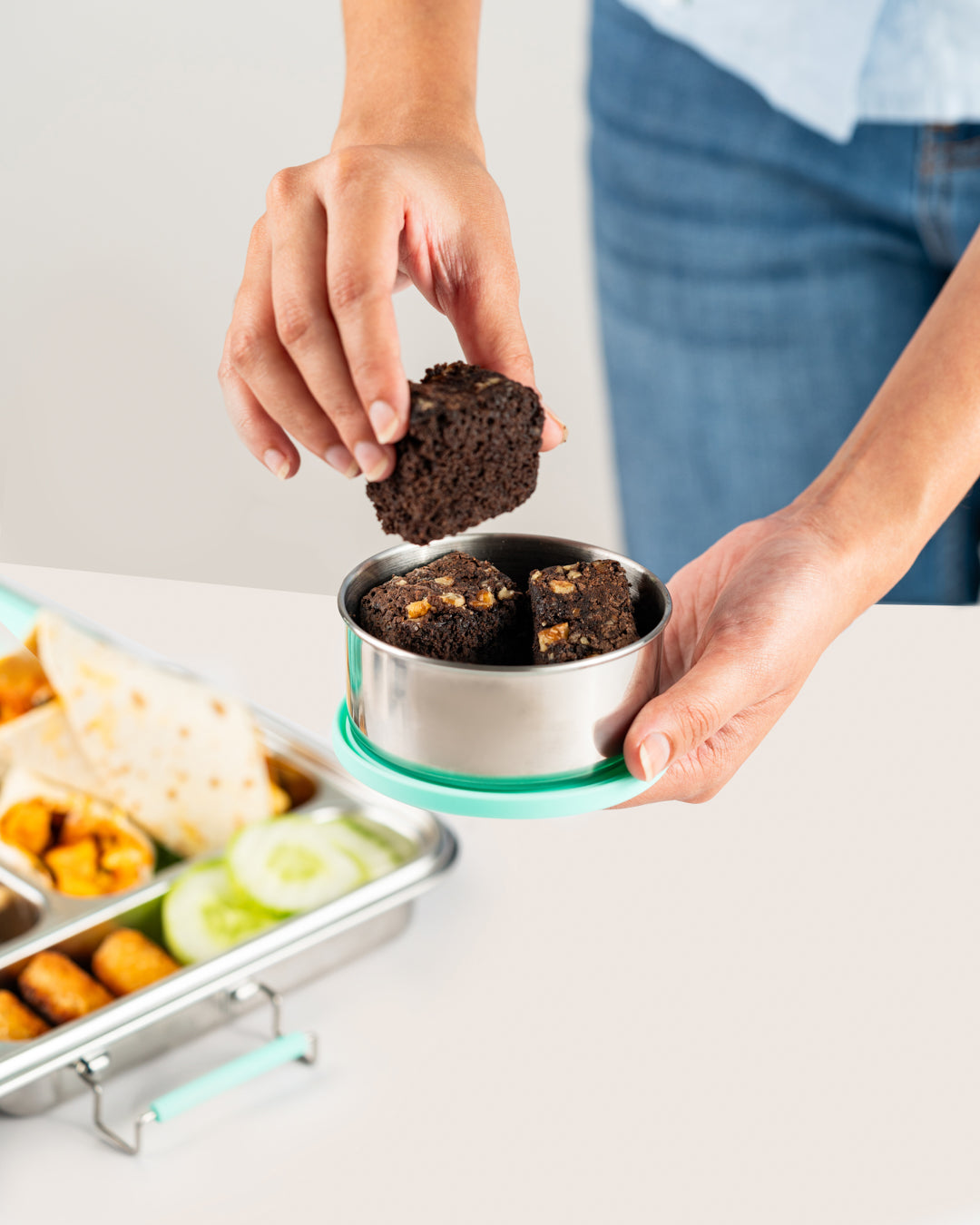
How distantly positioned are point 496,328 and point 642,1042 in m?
0.76

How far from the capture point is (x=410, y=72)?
1.40 meters

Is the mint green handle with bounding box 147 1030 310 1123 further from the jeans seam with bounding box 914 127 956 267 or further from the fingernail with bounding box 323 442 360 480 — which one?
the jeans seam with bounding box 914 127 956 267

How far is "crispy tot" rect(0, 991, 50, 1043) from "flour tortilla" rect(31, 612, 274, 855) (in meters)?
0.33

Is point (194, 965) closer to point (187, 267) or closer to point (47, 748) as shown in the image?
point (47, 748)

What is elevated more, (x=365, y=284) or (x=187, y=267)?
(x=365, y=284)

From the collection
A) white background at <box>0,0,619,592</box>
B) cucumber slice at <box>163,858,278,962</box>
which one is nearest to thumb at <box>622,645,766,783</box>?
cucumber slice at <box>163,858,278,962</box>

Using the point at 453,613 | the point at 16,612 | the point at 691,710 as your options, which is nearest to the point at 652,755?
the point at 691,710

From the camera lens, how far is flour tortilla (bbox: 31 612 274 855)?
1.61 m

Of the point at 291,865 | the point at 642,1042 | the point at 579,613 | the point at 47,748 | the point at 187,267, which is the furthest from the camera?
the point at 187,267

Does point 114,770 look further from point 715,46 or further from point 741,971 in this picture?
point 715,46

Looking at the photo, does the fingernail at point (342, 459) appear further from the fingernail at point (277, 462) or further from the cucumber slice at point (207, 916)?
the cucumber slice at point (207, 916)

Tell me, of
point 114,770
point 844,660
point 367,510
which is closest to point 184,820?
point 114,770

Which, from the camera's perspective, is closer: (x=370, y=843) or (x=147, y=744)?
(x=370, y=843)

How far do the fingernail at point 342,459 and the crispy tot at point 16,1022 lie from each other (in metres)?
0.70
